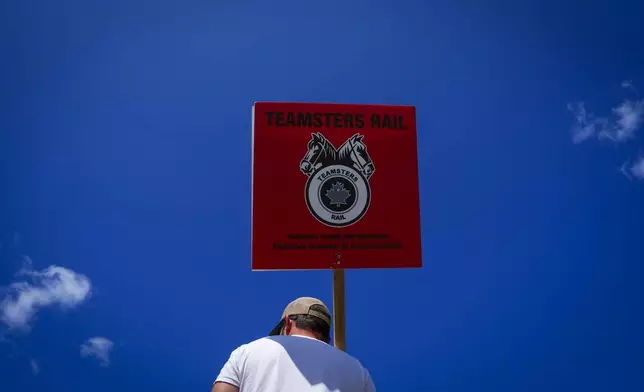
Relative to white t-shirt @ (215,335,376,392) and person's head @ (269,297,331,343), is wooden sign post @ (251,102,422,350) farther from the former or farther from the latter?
white t-shirt @ (215,335,376,392)

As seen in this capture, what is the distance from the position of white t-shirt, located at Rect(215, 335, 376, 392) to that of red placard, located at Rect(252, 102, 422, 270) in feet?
2.98

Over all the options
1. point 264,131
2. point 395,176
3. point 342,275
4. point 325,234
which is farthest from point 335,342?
point 264,131

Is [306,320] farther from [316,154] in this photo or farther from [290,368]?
[316,154]

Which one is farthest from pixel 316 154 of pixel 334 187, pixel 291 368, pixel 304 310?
pixel 291 368

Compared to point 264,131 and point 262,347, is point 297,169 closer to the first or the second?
point 264,131

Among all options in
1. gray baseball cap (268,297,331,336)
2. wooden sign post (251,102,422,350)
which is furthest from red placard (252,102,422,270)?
gray baseball cap (268,297,331,336)

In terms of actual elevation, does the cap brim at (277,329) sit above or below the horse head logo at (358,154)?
below

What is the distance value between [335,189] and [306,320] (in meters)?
Answer: 1.15

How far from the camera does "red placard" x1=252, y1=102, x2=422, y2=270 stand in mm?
3666

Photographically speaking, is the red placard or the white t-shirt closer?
the white t-shirt

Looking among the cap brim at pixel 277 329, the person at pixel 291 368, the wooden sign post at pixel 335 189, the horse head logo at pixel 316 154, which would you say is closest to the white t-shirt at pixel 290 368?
the person at pixel 291 368

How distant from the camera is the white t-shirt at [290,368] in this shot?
2.59 meters

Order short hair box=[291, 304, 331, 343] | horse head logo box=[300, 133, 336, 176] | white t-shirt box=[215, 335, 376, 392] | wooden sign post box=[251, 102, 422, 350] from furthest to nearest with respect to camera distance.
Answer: horse head logo box=[300, 133, 336, 176], wooden sign post box=[251, 102, 422, 350], short hair box=[291, 304, 331, 343], white t-shirt box=[215, 335, 376, 392]

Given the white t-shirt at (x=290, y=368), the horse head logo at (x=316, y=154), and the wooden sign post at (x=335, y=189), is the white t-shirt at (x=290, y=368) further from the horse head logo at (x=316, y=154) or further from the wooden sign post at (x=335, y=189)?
the horse head logo at (x=316, y=154)
